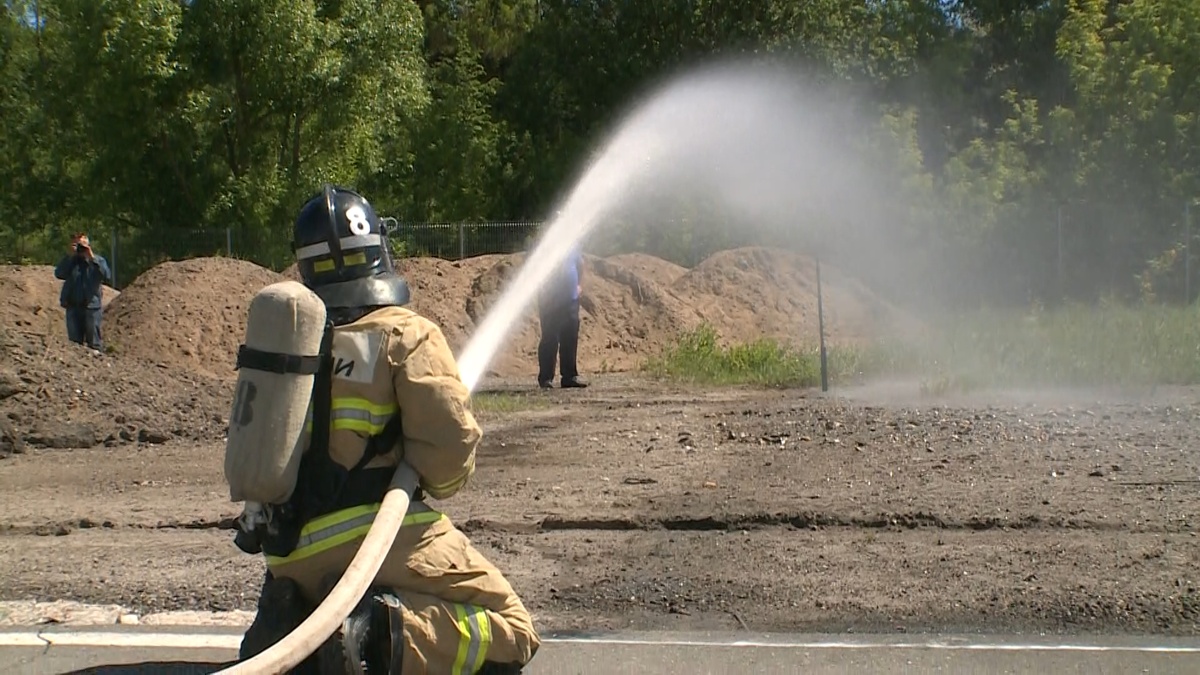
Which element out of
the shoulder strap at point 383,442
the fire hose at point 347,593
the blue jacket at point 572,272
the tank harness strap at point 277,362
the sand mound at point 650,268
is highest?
the sand mound at point 650,268

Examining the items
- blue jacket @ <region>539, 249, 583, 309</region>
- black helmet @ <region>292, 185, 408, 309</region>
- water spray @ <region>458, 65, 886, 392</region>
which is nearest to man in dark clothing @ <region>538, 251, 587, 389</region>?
blue jacket @ <region>539, 249, 583, 309</region>

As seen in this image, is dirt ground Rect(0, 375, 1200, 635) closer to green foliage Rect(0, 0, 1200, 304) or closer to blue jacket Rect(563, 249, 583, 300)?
blue jacket Rect(563, 249, 583, 300)

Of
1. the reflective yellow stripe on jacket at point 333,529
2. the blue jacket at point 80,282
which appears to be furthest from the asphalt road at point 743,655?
the blue jacket at point 80,282

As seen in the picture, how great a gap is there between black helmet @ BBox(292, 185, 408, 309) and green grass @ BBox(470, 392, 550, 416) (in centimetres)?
953

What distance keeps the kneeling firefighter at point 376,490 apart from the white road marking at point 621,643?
224cm

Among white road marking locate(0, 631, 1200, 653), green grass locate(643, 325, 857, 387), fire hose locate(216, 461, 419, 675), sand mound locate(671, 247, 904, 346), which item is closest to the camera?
fire hose locate(216, 461, 419, 675)

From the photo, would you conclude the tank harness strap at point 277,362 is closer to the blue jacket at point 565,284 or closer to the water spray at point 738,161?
the blue jacket at point 565,284

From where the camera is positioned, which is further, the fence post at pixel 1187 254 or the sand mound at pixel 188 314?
the fence post at pixel 1187 254

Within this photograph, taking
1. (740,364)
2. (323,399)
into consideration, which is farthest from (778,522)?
(740,364)

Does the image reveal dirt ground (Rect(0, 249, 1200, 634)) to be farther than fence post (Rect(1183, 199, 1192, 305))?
No

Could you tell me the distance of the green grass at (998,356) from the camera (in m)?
13.2

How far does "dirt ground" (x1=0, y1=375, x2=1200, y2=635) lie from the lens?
19.6 feet

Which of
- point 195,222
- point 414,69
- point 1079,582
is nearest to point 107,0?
point 195,222

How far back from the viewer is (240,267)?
2161 cm
